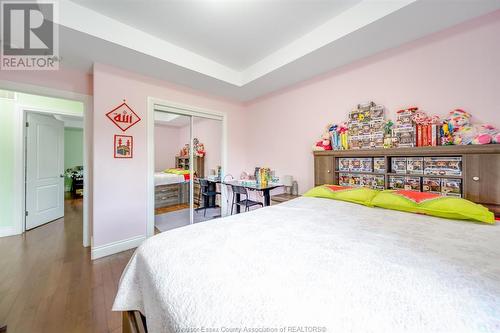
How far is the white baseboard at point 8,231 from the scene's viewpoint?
3.09m

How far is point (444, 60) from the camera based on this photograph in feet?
6.60

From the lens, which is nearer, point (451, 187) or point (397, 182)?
point (451, 187)

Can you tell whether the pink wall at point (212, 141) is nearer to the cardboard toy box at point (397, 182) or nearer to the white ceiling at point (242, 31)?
the white ceiling at point (242, 31)

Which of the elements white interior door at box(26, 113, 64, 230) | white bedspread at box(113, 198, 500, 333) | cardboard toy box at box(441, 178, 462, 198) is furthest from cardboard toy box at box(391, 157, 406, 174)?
white interior door at box(26, 113, 64, 230)

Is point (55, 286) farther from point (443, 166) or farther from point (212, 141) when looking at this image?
point (443, 166)

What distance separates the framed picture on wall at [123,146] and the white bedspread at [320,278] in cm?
201

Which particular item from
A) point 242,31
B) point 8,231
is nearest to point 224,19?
point 242,31

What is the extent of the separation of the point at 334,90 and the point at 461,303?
2798 mm

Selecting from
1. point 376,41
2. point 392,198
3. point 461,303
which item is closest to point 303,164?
point 392,198

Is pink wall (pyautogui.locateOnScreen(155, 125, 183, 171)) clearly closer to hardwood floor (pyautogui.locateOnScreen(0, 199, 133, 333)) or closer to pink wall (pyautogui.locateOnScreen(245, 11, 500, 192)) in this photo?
hardwood floor (pyautogui.locateOnScreen(0, 199, 133, 333))

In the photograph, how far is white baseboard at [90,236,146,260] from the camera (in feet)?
8.25

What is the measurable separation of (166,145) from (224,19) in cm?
218

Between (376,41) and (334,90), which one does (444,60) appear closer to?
(376,41)

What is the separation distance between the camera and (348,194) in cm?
218
